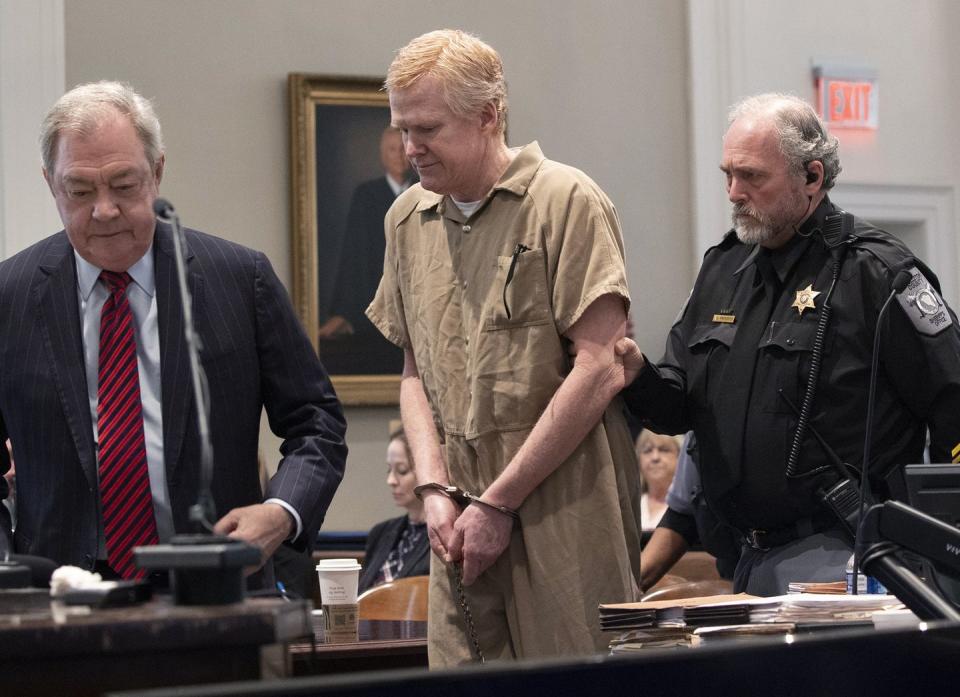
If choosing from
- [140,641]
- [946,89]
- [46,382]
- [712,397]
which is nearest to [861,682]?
[140,641]

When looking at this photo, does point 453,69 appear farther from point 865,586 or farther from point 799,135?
point 865,586

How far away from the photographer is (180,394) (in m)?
2.55

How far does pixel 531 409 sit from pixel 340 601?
2.11 feet

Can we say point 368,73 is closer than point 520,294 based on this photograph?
No

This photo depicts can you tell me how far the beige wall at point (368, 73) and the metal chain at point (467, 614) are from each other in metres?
3.87

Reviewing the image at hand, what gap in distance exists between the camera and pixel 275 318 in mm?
2730

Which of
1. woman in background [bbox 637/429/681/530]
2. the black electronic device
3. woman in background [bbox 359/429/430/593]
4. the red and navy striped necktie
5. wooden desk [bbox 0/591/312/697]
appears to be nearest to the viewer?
wooden desk [bbox 0/591/312/697]

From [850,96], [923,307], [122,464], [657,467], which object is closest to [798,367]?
[923,307]

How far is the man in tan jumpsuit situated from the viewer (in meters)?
2.85

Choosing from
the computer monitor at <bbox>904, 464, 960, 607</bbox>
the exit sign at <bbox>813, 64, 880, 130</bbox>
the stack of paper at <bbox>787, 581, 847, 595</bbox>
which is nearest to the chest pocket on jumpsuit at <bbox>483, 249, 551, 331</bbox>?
the stack of paper at <bbox>787, 581, 847, 595</bbox>

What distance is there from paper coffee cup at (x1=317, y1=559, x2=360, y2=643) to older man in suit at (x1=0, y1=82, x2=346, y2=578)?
0.54 m

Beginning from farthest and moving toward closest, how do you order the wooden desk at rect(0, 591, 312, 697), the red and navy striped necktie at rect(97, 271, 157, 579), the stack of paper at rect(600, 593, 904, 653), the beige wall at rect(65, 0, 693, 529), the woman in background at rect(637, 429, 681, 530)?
the beige wall at rect(65, 0, 693, 529)
the woman in background at rect(637, 429, 681, 530)
the red and navy striped necktie at rect(97, 271, 157, 579)
the stack of paper at rect(600, 593, 904, 653)
the wooden desk at rect(0, 591, 312, 697)

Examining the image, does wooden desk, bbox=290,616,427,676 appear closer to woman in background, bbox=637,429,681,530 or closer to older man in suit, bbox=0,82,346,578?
older man in suit, bbox=0,82,346,578

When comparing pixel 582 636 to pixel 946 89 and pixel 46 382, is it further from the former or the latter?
pixel 946 89
